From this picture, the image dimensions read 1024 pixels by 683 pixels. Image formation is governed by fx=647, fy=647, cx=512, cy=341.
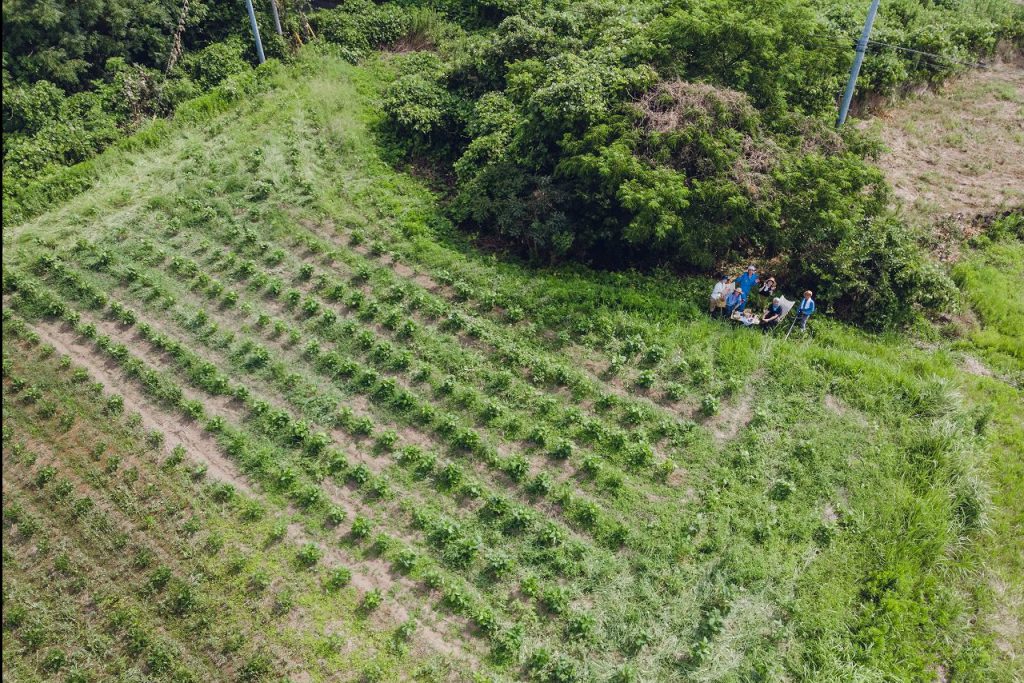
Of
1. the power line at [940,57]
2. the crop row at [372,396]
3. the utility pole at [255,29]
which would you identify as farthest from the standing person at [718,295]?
the utility pole at [255,29]

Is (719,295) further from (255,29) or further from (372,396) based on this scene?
(255,29)

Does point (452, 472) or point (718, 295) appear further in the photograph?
point (718, 295)

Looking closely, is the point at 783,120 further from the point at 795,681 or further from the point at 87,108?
the point at 87,108

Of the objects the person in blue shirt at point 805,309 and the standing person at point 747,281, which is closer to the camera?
the person in blue shirt at point 805,309

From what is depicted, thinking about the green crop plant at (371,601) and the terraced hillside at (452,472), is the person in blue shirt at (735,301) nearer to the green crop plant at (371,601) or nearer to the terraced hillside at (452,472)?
the terraced hillside at (452,472)

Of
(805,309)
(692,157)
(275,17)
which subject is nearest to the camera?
(805,309)

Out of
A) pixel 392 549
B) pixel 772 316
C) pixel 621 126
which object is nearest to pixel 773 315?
pixel 772 316
